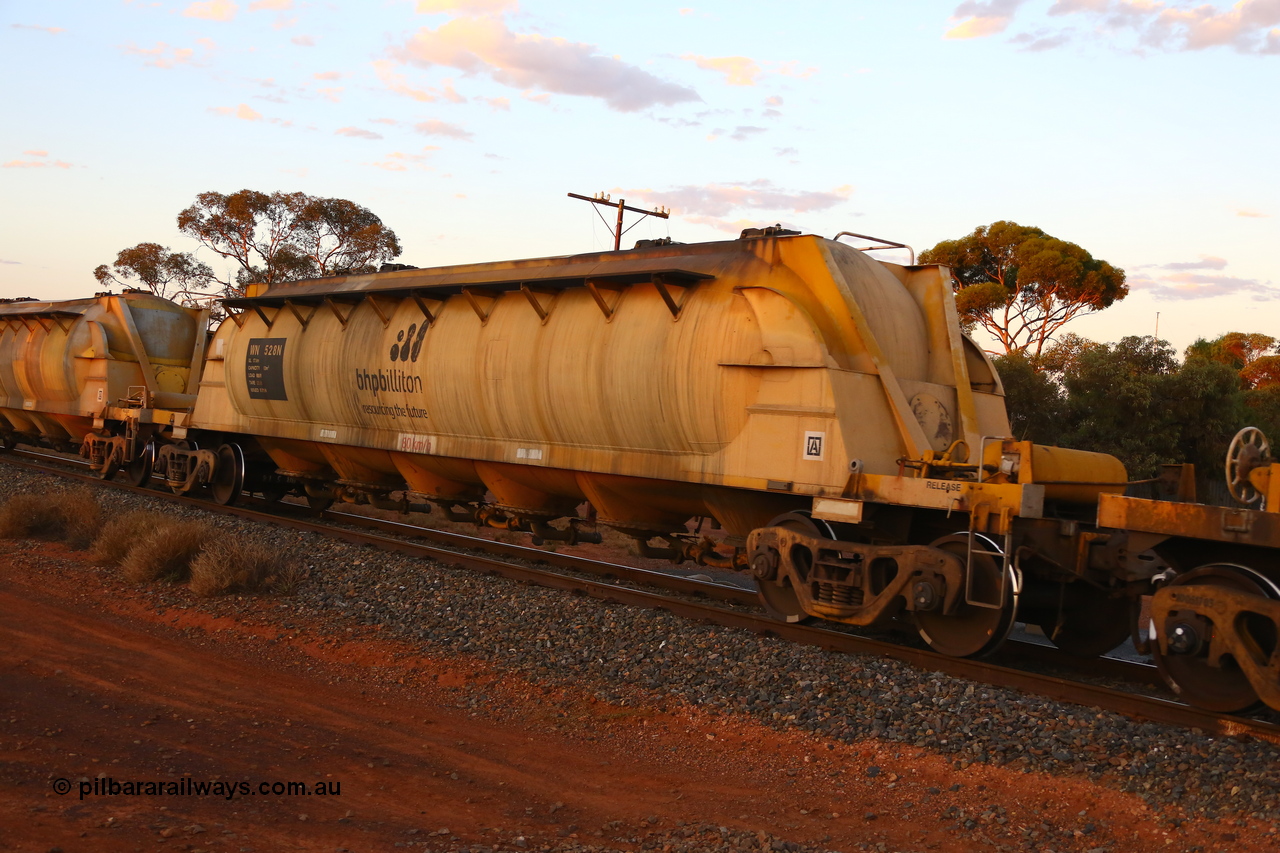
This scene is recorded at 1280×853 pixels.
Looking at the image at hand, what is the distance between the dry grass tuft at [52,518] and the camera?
12352 mm

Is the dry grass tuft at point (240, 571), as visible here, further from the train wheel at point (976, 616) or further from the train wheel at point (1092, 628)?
the train wheel at point (1092, 628)

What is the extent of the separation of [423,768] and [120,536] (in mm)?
7287

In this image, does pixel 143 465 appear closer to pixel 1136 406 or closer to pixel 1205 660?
pixel 1205 660

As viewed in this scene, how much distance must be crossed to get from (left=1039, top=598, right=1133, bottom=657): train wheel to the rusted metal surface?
1631 mm

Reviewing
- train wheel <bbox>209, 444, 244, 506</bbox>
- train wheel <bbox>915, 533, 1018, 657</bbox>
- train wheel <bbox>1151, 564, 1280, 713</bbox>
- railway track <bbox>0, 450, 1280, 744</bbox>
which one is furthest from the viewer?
train wheel <bbox>209, 444, 244, 506</bbox>

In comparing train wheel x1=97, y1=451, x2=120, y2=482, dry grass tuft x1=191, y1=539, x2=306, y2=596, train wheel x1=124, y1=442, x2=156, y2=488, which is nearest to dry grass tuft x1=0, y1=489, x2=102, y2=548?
dry grass tuft x1=191, y1=539, x2=306, y2=596

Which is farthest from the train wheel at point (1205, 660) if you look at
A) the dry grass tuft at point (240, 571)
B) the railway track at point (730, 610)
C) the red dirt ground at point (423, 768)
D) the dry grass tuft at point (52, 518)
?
Answer: the dry grass tuft at point (52, 518)

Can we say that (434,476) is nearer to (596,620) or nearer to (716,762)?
(596,620)

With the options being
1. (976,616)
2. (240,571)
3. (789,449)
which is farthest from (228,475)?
(976,616)

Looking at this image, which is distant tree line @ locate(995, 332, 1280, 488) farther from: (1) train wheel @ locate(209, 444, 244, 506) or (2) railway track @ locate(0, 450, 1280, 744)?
(1) train wheel @ locate(209, 444, 244, 506)

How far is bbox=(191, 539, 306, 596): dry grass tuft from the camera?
9.70 m

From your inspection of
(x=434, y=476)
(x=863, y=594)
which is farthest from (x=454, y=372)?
(x=863, y=594)

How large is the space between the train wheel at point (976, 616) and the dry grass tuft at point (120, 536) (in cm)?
874

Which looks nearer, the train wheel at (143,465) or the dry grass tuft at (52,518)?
the dry grass tuft at (52,518)
